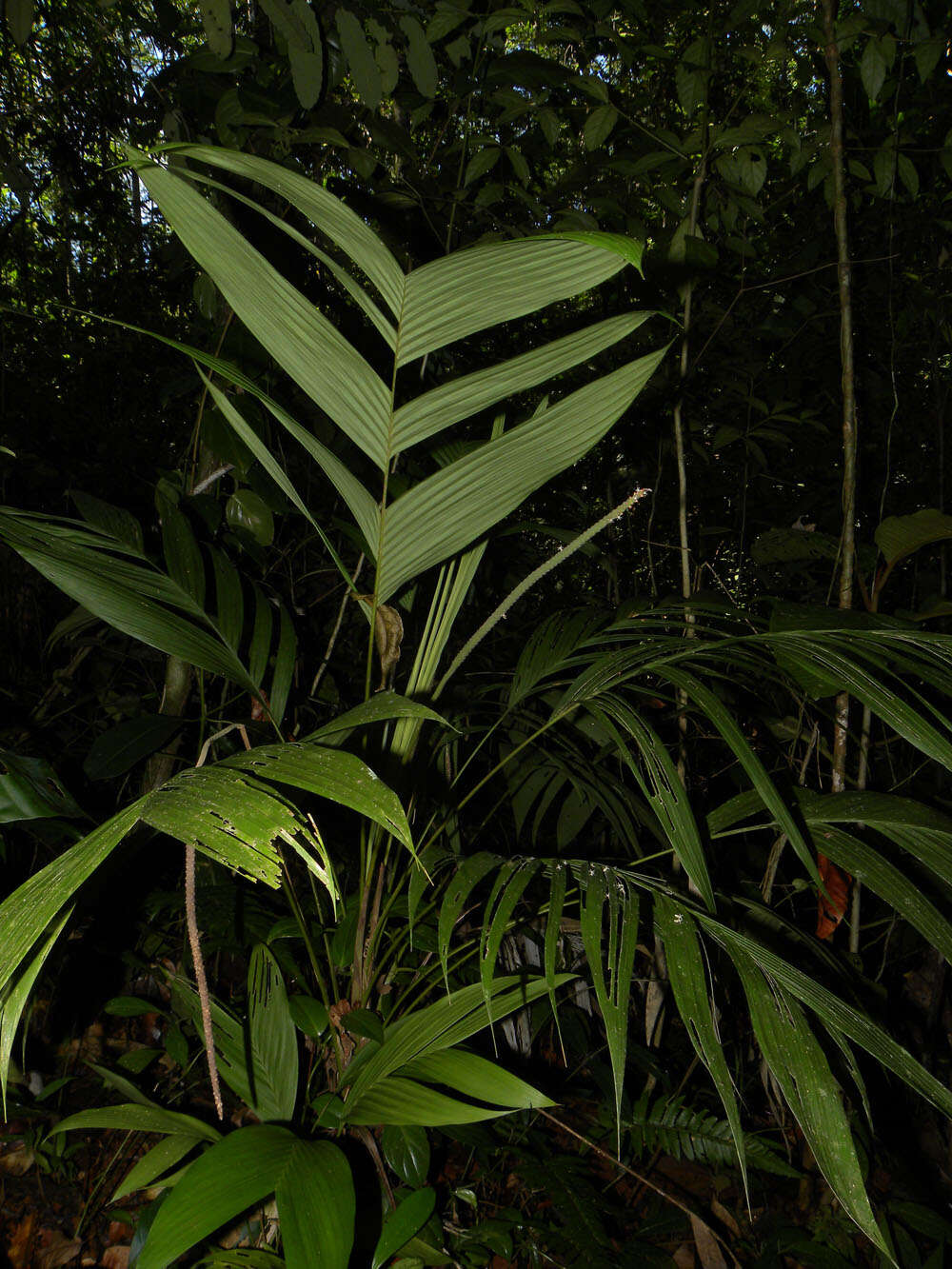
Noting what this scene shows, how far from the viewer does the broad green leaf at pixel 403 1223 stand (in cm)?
87

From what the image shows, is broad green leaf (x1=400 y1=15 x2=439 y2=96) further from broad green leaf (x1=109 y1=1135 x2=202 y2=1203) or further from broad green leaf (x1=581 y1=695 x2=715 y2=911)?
broad green leaf (x1=109 y1=1135 x2=202 y2=1203)

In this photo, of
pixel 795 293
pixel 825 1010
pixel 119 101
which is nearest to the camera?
pixel 825 1010

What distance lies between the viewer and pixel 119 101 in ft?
5.94

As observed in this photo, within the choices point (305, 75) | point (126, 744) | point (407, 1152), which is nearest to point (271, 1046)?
point (407, 1152)

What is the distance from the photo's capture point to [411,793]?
3.27 ft

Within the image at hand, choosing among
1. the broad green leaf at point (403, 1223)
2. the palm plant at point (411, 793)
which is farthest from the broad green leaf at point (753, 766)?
the broad green leaf at point (403, 1223)

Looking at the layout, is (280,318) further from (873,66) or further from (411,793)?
(873,66)

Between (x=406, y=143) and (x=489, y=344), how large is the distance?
1075 millimetres

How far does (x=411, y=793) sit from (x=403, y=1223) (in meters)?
0.46

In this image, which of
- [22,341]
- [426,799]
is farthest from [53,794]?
[22,341]

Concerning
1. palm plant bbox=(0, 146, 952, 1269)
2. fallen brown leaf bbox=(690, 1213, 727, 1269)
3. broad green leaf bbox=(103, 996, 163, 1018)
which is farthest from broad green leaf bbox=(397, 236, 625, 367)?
fallen brown leaf bbox=(690, 1213, 727, 1269)

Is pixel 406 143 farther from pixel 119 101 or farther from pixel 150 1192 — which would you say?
pixel 150 1192

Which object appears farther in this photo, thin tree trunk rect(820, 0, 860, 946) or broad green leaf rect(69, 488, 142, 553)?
thin tree trunk rect(820, 0, 860, 946)

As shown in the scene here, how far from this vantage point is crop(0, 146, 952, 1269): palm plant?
1.86 feet
